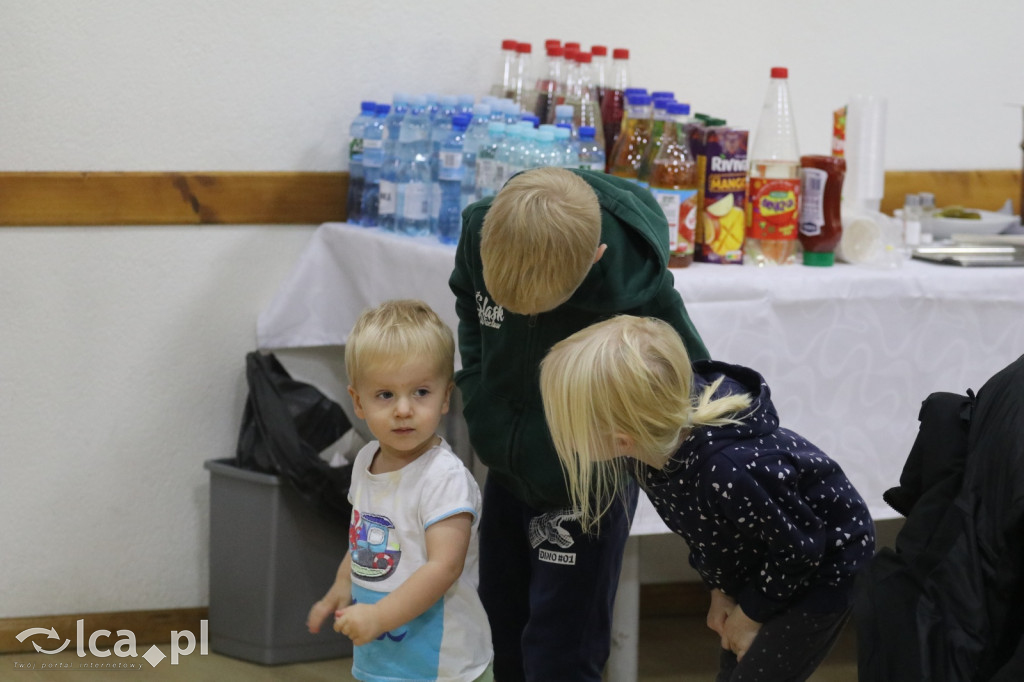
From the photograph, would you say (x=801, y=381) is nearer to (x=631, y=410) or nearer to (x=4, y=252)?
(x=631, y=410)

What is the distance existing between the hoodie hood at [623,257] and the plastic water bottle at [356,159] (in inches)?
39.2

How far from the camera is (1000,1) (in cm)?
290

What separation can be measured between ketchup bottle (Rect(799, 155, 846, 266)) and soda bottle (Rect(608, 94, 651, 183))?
32 cm

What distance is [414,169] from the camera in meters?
2.33

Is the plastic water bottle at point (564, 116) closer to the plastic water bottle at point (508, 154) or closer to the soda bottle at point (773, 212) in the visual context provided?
the plastic water bottle at point (508, 154)

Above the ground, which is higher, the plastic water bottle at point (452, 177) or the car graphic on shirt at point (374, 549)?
the plastic water bottle at point (452, 177)

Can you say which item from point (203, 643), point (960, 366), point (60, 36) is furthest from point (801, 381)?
point (60, 36)

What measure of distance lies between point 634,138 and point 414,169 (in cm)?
47

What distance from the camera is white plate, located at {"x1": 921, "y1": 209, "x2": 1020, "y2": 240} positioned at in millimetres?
2586

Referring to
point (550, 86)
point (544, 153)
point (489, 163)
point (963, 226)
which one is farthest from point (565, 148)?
point (963, 226)

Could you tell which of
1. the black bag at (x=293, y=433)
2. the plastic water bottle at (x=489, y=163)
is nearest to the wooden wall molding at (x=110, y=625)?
the black bag at (x=293, y=433)

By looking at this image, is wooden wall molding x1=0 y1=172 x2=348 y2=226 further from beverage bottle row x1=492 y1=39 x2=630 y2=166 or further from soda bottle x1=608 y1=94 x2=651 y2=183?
soda bottle x1=608 y1=94 x2=651 y2=183

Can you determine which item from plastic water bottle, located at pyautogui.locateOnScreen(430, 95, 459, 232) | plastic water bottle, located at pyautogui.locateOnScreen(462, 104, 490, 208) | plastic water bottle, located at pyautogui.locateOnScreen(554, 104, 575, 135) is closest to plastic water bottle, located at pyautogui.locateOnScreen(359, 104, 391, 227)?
plastic water bottle, located at pyautogui.locateOnScreen(430, 95, 459, 232)

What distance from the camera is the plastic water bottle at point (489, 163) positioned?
210 cm
